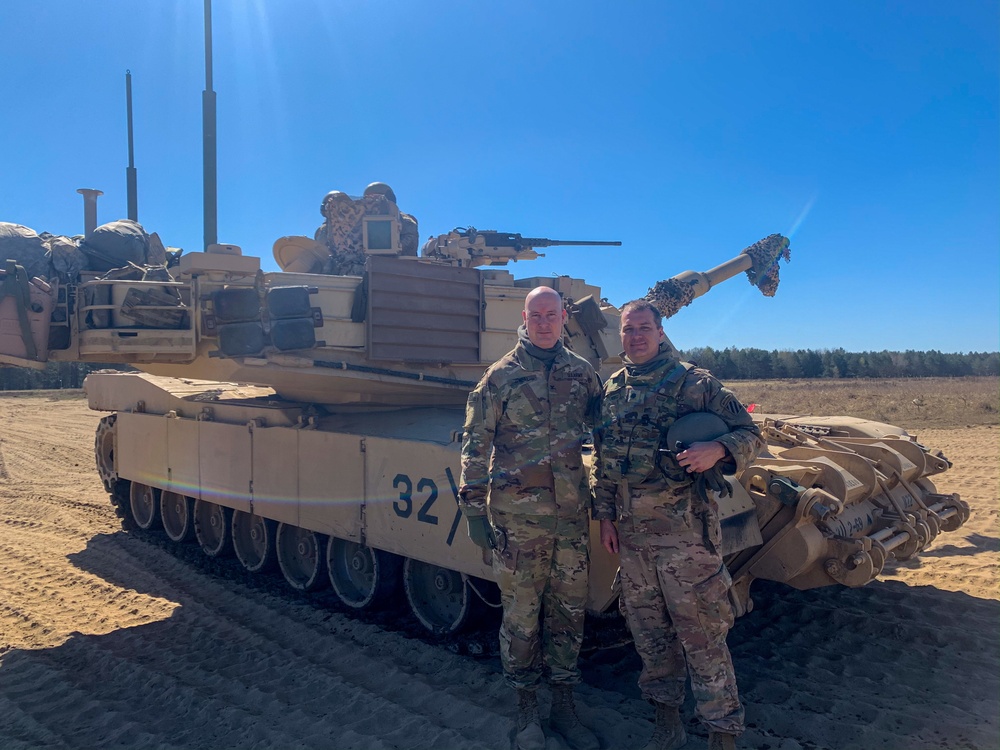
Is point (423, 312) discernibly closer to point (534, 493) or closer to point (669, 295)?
point (669, 295)

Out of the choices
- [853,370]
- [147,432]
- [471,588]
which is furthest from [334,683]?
[853,370]

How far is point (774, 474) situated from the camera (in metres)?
4.57

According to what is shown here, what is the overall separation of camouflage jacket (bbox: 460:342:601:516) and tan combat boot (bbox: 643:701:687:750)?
1.03 m

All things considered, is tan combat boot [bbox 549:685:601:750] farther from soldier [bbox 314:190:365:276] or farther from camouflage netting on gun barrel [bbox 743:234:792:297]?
camouflage netting on gun barrel [bbox 743:234:792:297]

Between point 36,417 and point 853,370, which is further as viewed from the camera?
point 853,370

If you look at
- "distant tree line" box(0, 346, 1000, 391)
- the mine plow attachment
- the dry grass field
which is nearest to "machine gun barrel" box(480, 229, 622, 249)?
the mine plow attachment

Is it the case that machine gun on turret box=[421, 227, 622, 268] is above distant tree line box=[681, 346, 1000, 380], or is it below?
above

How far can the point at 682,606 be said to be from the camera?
11.1 ft

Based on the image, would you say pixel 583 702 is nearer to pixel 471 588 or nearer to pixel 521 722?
pixel 521 722

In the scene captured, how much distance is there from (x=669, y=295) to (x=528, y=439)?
3.62 metres

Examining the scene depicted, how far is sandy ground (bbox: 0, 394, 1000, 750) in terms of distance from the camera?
407cm

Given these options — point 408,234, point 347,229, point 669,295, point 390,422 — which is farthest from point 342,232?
point 669,295

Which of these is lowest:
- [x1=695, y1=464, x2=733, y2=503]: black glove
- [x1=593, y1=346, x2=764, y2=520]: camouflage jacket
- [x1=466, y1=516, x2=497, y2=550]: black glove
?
[x1=466, y1=516, x2=497, y2=550]: black glove

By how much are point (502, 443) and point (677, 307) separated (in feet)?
12.2
